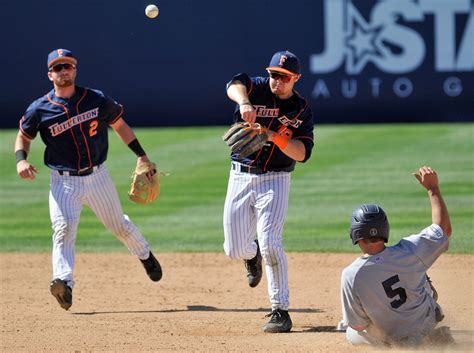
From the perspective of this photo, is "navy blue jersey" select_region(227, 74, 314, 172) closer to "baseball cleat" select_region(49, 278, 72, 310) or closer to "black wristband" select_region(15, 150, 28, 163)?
"baseball cleat" select_region(49, 278, 72, 310)

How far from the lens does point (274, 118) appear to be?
675 centimetres

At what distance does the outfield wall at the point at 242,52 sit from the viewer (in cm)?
2011

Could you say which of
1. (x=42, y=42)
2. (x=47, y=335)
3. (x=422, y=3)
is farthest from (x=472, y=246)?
(x=42, y=42)

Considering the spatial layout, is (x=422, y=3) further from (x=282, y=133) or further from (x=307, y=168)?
(x=282, y=133)

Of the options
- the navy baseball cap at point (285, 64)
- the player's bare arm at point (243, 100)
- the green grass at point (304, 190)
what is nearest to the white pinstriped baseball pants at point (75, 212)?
the player's bare arm at point (243, 100)

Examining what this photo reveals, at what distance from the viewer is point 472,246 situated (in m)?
9.73

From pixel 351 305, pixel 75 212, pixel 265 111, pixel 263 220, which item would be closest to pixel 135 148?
pixel 75 212

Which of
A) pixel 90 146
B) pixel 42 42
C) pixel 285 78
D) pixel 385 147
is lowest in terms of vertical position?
pixel 385 147

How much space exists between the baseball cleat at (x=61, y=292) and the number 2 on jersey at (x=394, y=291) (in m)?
2.55

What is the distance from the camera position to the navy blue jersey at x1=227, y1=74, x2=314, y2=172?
22.1 ft

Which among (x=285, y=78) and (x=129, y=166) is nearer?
(x=285, y=78)

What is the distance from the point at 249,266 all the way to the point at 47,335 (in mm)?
1902

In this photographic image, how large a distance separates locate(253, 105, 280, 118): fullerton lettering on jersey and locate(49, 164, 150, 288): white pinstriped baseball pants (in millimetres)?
1486

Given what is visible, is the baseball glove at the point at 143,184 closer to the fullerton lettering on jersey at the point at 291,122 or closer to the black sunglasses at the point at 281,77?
the fullerton lettering on jersey at the point at 291,122
